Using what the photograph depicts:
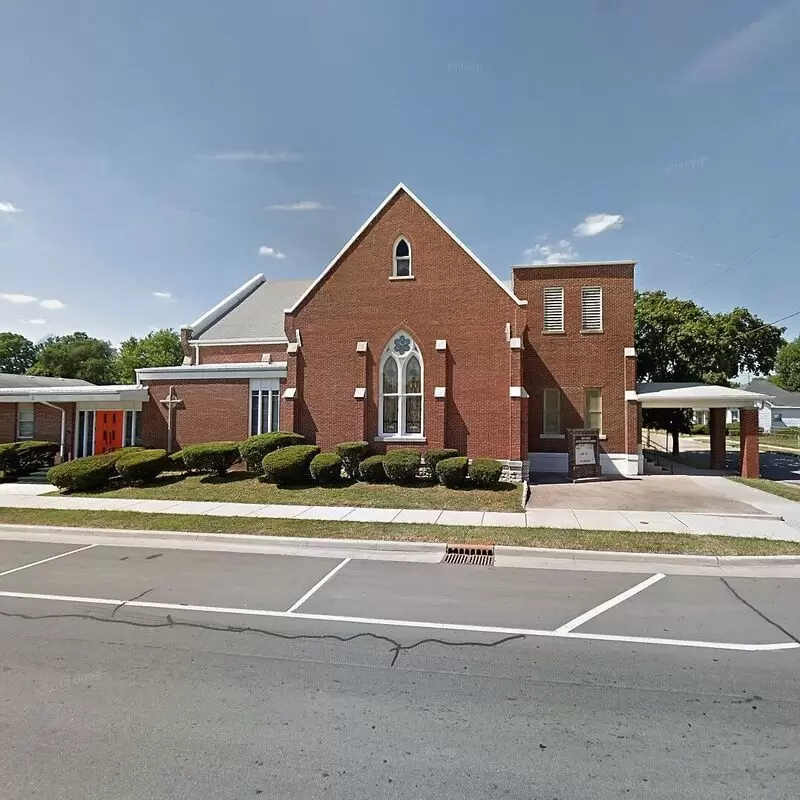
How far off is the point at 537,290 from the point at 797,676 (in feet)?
56.9

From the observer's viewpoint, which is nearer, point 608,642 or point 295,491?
point 608,642

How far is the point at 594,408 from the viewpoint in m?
19.8

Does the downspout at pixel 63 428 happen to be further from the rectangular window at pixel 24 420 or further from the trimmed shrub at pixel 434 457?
the trimmed shrub at pixel 434 457

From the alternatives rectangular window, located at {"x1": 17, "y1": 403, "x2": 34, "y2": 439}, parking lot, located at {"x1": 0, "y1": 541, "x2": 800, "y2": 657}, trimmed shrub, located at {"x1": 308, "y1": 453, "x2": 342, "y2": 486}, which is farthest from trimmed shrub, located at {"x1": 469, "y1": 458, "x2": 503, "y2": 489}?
rectangular window, located at {"x1": 17, "y1": 403, "x2": 34, "y2": 439}

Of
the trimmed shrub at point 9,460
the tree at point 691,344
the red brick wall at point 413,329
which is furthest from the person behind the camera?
the tree at point 691,344

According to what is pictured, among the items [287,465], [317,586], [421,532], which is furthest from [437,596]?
[287,465]

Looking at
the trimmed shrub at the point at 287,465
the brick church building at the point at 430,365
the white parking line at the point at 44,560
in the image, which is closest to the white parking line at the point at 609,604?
the white parking line at the point at 44,560

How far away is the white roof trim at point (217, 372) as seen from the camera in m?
19.1

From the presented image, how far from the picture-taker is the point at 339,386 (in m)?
18.1

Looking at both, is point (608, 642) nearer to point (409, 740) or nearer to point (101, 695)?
point (409, 740)

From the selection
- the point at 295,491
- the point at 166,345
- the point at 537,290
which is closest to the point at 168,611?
the point at 295,491

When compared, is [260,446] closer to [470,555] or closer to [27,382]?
[470,555]

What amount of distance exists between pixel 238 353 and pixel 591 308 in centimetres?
1675

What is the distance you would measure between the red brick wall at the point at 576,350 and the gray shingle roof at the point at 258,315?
491 inches
